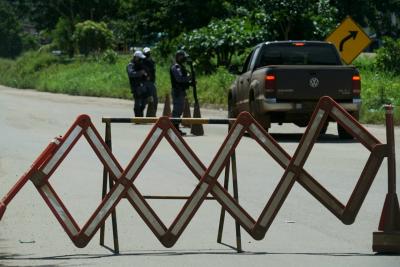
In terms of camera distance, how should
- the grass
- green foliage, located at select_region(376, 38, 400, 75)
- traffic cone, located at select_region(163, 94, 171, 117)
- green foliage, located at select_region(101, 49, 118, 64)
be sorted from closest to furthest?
traffic cone, located at select_region(163, 94, 171, 117) < the grass < green foliage, located at select_region(376, 38, 400, 75) < green foliage, located at select_region(101, 49, 118, 64)

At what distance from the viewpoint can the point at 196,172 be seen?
9.48m

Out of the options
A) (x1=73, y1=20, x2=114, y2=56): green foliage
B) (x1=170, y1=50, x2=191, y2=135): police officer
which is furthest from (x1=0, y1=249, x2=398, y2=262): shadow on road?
(x1=73, y1=20, x2=114, y2=56): green foliage

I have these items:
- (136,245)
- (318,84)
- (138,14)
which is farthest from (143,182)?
(138,14)

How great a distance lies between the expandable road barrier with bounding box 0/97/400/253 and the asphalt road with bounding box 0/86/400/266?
0.23 m

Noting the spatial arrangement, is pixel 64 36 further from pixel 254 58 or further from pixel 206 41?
pixel 254 58

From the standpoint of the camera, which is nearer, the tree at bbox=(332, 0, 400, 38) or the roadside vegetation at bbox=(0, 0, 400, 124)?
the roadside vegetation at bbox=(0, 0, 400, 124)

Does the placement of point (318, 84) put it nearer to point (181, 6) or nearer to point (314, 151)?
point (314, 151)

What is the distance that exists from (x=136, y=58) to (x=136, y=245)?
17.0 m

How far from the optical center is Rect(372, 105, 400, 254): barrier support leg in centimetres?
910

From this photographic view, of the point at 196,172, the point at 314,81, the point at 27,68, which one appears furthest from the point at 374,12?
the point at 196,172

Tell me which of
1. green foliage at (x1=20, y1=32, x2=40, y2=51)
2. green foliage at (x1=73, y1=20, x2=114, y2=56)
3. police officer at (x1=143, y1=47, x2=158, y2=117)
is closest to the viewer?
police officer at (x1=143, y1=47, x2=158, y2=117)

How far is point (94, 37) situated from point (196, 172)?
7489 centimetres

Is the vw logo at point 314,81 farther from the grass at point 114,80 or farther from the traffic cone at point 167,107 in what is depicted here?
the grass at point 114,80

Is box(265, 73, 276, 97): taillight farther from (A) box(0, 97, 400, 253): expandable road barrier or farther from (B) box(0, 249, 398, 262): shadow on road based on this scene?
(B) box(0, 249, 398, 262): shadow on road
